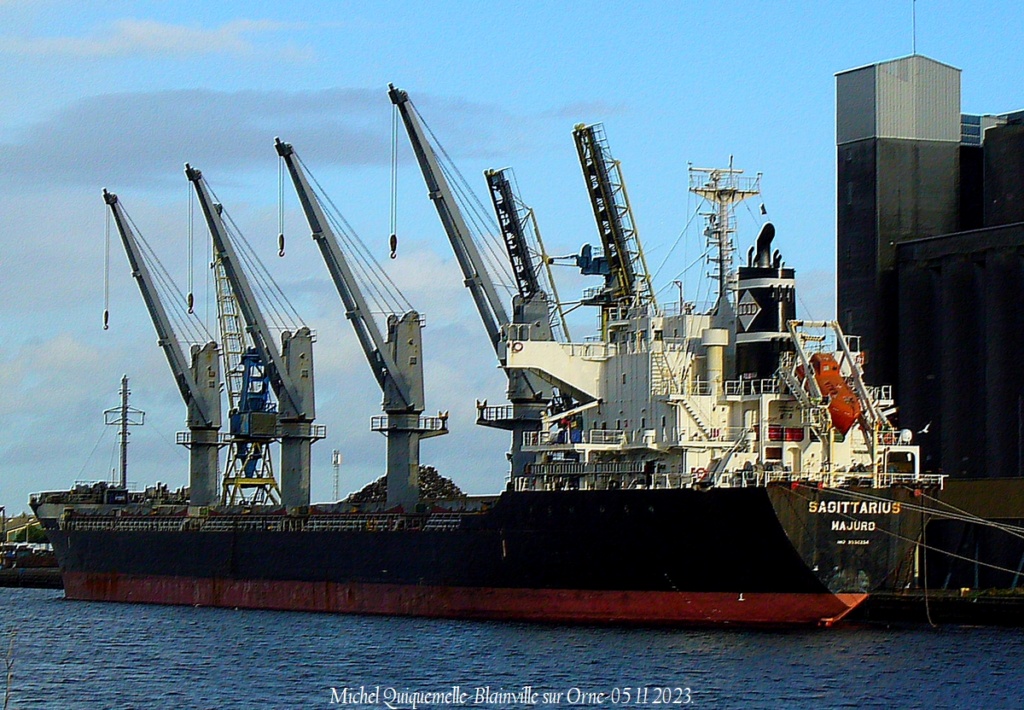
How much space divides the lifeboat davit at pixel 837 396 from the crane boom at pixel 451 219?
52.3ft

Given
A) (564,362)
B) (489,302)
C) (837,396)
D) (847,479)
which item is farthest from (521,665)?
(489,302)

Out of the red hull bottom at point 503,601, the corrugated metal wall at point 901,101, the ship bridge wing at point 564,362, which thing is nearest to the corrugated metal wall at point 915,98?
the corrugated metal wall at point 901,101

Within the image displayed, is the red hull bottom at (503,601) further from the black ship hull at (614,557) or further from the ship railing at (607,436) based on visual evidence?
the ship railing at (607,436)

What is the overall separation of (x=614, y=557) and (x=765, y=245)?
7.81m

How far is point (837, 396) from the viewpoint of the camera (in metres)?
39.7

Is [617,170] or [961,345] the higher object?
[617,170]

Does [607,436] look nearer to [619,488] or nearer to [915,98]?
[619,488]

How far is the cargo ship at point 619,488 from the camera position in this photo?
37.9 meters

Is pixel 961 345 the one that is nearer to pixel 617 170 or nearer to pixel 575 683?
pixel 617 170

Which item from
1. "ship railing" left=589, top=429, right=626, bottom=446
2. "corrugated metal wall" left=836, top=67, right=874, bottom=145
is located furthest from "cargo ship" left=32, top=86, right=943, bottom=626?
"corrugated metal wall" left=836, top=67, right=874, bottom=145

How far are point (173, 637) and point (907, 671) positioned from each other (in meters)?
18.0

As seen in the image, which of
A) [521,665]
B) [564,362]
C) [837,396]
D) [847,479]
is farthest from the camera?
[564,362]

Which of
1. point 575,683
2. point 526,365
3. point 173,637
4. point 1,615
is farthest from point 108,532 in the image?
point 575,683

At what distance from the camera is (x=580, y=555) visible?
40.0 meters
